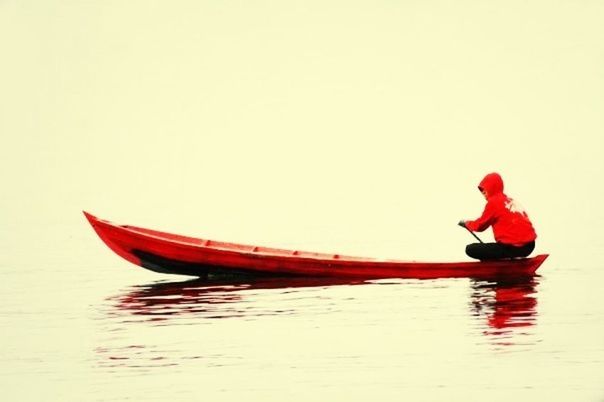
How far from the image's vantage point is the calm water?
520 centimetres

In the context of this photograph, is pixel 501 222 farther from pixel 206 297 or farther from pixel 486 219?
pixel 206 297

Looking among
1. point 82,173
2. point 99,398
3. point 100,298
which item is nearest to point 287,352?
point 99,398

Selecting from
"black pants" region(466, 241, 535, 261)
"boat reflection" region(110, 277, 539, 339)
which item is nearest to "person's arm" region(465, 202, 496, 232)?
"black pants" region(466, 241, 535, 261)

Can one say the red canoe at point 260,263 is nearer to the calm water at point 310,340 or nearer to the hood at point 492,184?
the calm water at point 310,340

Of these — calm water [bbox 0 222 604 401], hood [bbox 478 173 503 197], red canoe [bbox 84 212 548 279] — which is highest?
hood [bbox 478 173 503 197]

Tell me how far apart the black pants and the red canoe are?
52mm

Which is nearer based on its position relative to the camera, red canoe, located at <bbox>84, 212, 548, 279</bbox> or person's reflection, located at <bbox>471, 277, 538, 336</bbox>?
person's reflection, located at <bbox>471, 277, 538, 336</bbox>

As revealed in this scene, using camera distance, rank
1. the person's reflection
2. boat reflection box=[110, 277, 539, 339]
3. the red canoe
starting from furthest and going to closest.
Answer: the red canoe, boat reflection box=[110, 277, 539, 339], the person's reflection

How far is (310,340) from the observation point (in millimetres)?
6117

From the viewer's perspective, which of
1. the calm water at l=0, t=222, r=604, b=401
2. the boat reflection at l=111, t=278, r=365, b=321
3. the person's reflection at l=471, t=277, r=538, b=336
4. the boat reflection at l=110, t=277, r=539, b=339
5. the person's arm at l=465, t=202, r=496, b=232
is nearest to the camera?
the calm water at l=0, t=222, r=604, b=401

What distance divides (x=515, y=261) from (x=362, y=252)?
4721mm

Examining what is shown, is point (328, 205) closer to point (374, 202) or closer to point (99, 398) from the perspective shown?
point (374, 202)

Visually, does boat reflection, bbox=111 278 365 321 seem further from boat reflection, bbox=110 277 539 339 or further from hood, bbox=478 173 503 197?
hood, bbox=478 173 503 197

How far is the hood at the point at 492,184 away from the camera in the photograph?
7566 millimetres
